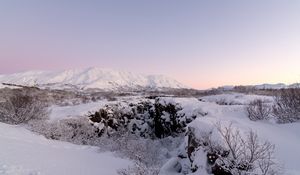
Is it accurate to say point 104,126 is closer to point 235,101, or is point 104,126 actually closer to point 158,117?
point 158,117

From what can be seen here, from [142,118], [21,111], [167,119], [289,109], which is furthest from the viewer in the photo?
[142,118]

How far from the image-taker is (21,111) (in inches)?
1188

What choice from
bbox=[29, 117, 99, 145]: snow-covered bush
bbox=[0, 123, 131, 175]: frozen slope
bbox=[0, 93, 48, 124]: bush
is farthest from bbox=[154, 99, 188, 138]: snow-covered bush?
bbox=[0, 123, 131, 175]: frozen slope

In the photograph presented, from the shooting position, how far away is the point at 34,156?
16.0 meters

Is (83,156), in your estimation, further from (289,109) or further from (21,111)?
(289,109)

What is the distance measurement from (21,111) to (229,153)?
77.3 ft

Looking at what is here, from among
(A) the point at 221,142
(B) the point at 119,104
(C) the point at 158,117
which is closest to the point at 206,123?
(A) the point at 221,142

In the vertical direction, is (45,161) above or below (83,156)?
above

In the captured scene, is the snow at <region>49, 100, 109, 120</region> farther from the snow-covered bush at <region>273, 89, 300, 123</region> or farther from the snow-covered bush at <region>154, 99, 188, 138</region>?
the snow-covered bush at <region>273, 89, 300, 123</region>

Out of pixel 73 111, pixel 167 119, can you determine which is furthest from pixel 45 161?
pixel 167 119

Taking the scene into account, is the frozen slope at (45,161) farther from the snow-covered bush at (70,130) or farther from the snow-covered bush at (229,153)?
the snow-covered bush at (70,130)

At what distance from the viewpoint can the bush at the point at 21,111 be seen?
29.7 metres

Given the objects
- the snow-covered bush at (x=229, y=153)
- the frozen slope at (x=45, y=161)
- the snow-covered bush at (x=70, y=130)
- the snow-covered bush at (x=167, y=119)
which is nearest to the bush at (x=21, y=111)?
the snow-covered bush at (x=70, y=130)

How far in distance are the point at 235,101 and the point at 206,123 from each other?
2238 centimetres
